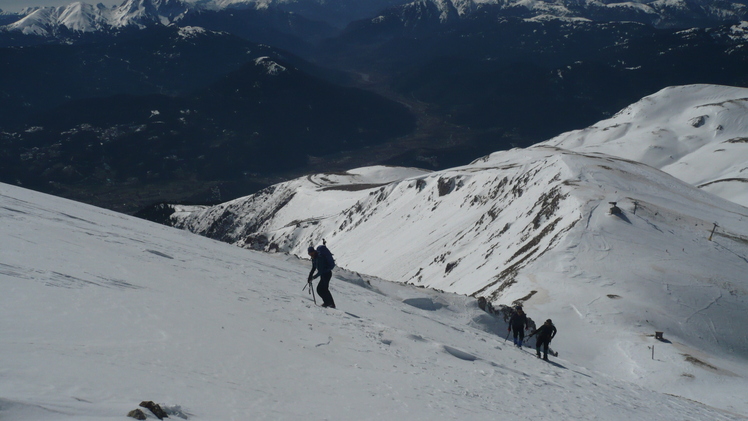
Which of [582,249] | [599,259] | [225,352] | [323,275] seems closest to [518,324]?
[323,275]

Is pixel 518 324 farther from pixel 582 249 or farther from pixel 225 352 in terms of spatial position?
pixel 582 249

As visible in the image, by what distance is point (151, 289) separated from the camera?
14.4 m

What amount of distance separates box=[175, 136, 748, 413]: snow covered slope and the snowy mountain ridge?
0.34 feet

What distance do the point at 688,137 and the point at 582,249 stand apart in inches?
5502

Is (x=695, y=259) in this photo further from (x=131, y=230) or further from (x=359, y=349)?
(x=131, y=230)

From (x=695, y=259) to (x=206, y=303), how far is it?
3194 centimetres

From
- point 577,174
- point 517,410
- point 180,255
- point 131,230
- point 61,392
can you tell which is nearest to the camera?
point 61,392

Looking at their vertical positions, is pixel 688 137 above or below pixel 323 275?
above

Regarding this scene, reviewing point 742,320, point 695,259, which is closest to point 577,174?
point 695,259

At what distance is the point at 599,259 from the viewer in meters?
35.8

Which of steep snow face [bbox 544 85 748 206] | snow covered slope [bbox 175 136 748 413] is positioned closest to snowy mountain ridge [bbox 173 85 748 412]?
snow covered slope [bbox 175 136 748 413]

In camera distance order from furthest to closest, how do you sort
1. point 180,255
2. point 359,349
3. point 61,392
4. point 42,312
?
point 180,255 < point 359,349 < point 42,312 < point 61,392

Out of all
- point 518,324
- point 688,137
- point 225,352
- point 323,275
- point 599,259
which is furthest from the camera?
point 688,137

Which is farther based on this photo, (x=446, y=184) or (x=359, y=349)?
(x=446, y=184)
